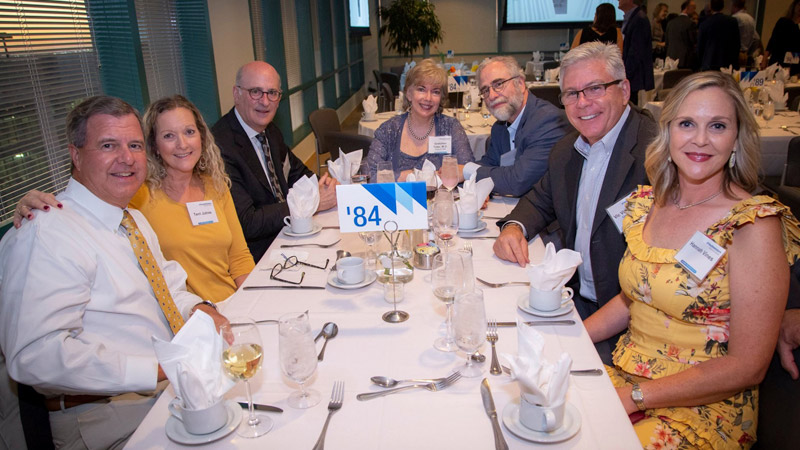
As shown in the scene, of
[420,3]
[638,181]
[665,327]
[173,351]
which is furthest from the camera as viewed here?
[420,3]

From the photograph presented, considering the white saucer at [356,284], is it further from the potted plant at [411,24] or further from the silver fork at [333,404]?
the potted plant at [411,24]

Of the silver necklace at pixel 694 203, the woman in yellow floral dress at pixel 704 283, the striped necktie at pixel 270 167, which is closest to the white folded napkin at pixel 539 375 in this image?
the woman in yellow floral dress at pixel 704 283

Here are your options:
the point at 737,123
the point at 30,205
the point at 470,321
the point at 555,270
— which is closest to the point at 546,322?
the point at 555,270

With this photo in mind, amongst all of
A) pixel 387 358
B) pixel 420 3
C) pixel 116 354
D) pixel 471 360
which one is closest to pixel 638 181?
pixel 471 360

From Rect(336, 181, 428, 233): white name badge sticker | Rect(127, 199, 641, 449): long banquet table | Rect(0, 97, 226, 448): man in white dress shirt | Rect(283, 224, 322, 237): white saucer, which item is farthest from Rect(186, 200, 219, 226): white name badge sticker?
Rect(336, 181, 428, 233): white name badge sticker

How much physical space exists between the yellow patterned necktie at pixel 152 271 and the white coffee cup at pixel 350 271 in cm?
60

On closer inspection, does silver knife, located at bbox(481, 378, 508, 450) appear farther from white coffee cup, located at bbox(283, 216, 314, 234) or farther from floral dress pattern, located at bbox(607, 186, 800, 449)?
white coffee cup, located at bbox(283, 216, 314, 234)

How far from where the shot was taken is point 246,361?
49.7 inches

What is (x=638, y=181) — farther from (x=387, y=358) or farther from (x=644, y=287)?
(x=387, y=358)

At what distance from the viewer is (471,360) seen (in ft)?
4.83

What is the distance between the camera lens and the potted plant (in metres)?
13.0

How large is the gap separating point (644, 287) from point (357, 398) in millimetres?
992

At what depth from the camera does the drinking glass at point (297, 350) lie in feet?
4.23

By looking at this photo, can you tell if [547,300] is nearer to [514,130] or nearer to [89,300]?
[89,300]
